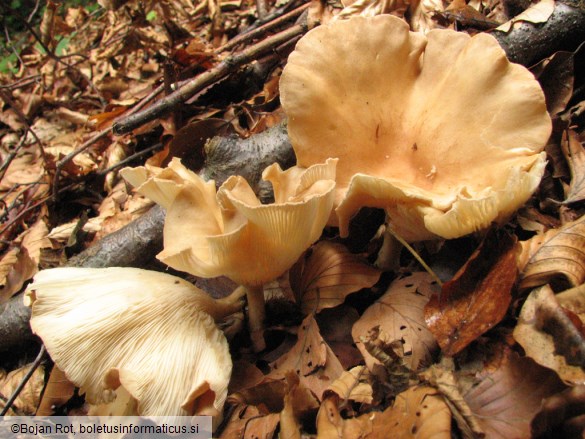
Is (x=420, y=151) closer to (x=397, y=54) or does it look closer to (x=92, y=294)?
(x=397, y=54)

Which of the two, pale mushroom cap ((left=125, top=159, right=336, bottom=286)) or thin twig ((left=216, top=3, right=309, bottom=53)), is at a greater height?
thin twig ((left=216, top=3, right=309, bottom=53))

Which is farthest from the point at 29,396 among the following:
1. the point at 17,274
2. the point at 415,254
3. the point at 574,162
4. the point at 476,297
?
the point at 574,162

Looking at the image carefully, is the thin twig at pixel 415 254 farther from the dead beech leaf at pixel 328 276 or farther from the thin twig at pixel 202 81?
the thin twig at pixel 202 81

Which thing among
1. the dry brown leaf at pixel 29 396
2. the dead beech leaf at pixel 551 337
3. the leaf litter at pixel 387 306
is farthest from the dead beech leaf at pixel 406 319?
the dry brown leaf at pixel 29 396

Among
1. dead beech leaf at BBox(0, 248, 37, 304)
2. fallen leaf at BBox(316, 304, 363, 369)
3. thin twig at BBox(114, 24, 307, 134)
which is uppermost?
thin twig at BBox(114, 24, 307, 134)

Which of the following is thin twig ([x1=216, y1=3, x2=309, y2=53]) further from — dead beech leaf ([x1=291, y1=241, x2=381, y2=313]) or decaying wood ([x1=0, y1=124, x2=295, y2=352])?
dead beech leaf ([x1=291, y1=241, x2=381, y2=313])

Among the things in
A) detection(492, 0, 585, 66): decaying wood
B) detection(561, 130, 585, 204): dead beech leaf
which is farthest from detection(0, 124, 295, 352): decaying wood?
detection(561, 130, 585, 204): dead beech leaf

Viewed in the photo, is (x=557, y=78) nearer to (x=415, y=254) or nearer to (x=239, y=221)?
(x=415, y=254)
